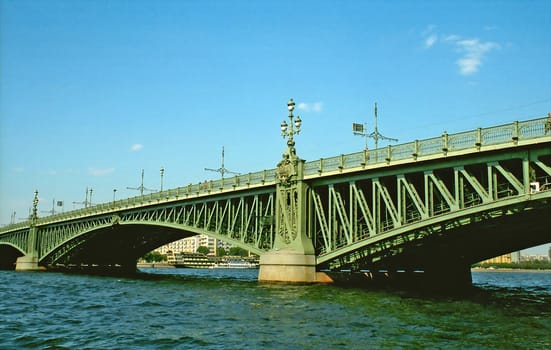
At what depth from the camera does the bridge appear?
33.1 meters

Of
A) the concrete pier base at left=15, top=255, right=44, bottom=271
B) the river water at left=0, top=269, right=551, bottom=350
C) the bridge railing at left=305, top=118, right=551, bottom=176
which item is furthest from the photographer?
the concrete pier base at left=15, top=255, right=44, bottom=271

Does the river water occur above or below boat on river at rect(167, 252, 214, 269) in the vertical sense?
below

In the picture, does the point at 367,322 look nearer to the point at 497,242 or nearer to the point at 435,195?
the point at 435,195

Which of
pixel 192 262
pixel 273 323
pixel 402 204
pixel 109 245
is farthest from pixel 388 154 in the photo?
pixel 192 262

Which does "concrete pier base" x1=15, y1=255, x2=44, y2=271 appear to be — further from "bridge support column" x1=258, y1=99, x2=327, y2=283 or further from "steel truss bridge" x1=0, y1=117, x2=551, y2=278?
"bridge support column" x1=258, y1=99, x2=327, y2=283

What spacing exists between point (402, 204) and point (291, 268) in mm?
10460

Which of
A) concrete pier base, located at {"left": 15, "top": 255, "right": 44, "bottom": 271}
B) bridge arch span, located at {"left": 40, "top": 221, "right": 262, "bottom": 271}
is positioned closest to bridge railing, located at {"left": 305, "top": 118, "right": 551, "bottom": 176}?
bridge arch span, located at {"left": 40, "top": 221, "right": 262, "bottom": 271}

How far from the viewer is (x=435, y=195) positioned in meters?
41.1

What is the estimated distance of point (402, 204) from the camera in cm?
3856

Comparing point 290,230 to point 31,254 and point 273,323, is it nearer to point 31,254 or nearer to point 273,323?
point 273,323

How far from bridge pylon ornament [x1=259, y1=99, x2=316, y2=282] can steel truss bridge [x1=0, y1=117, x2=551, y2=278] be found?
188 millimetres

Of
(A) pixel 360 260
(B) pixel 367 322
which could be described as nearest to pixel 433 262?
(A) pixel 360 260

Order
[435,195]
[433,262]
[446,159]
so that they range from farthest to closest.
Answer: [433,262], [435,195], [446,159]

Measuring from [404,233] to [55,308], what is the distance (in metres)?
22.3
